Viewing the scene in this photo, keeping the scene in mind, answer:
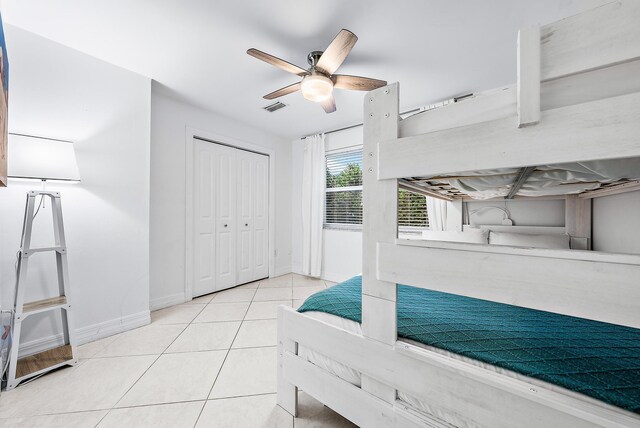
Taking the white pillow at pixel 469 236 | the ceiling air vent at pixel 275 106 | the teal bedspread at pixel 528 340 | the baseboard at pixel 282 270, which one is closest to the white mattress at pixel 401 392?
the teal bedspread at pixel 528 340

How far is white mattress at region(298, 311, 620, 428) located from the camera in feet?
2.13

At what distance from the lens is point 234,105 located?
9.38 ft

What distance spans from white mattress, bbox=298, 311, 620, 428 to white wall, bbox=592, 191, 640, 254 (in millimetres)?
1782

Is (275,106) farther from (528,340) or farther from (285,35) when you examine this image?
(528,340)

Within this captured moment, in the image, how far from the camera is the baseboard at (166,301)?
2.57 metres

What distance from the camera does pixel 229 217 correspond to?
10.9ft

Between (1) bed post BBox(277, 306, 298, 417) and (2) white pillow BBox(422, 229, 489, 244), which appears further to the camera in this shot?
(2) white pillow BBox(422, 229, 489, 244)

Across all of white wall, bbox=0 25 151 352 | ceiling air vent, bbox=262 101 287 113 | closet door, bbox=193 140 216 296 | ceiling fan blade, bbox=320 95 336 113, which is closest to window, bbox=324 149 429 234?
ceiling air vent, bbox=262 101 287 113

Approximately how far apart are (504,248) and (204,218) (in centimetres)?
314

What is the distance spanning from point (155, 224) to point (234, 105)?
5.38 feet

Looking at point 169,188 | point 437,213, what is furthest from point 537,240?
point 169,188

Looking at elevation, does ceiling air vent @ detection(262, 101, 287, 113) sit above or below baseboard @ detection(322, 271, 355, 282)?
above

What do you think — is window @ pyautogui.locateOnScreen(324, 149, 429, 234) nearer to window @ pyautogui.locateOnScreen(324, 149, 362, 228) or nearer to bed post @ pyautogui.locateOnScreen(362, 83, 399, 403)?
window @ pyautogui.locateOnScreen(324, 149, 362, 228)

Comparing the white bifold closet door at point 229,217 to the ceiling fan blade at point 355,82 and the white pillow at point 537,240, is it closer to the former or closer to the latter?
the ceiling fan blade at point 355,82
